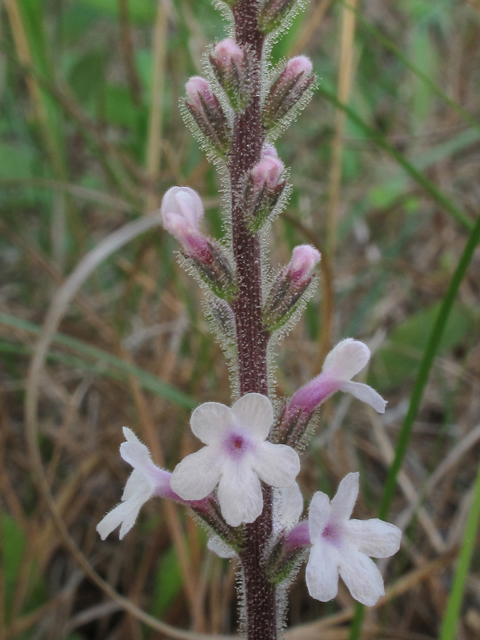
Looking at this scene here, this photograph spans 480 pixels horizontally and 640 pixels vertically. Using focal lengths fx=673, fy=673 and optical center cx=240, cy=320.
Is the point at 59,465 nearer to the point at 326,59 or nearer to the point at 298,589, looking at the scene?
the point at 298,589

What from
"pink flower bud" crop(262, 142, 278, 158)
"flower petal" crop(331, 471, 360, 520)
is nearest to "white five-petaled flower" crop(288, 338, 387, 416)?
"flower petal" crop(331, 471, 360, 520)

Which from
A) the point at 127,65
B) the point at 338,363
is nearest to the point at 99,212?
the point at 127,65

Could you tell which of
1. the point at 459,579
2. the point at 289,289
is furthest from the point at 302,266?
the point at 459,579

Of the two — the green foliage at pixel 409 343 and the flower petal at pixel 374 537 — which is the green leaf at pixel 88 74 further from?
the flower petal at pixel 374 537

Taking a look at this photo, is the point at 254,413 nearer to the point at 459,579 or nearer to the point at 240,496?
the point at 240,496

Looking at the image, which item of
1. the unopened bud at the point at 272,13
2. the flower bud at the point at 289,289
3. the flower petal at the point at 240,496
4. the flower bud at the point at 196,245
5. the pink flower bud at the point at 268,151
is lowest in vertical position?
the flower petal at the point at 240,496

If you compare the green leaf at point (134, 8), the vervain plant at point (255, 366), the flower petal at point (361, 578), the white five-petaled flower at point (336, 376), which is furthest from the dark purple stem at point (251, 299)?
the green leaf at point (134, 8)
